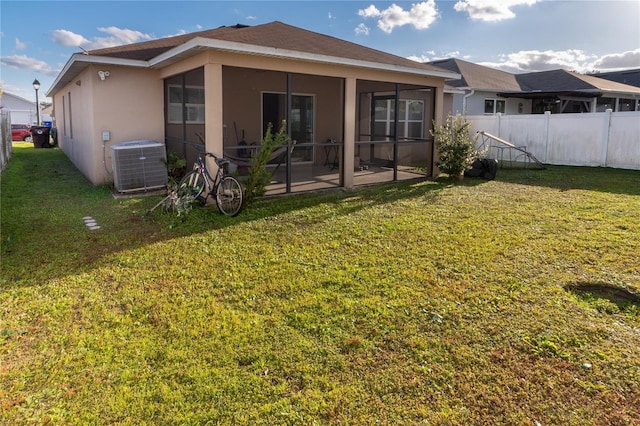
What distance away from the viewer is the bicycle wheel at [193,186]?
686cm

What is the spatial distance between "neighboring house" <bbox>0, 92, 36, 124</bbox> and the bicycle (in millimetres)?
53076

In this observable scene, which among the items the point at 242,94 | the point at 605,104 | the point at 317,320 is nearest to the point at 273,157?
the point at 242,94

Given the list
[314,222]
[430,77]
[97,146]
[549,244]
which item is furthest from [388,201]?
[97,146]

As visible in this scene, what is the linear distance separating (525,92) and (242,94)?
41.8 feet

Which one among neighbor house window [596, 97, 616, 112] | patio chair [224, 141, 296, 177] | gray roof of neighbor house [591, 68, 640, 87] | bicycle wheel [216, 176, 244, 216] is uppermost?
gray roof of neighbor house [591, 68, 640, 87]

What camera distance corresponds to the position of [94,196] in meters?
8.07

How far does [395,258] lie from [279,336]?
2011mm

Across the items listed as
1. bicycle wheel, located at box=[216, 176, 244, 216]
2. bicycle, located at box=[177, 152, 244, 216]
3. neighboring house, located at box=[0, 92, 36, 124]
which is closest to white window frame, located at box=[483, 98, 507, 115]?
bicycle, located at box=[177, 152, 244, 216]

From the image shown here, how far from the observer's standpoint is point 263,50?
7102mm

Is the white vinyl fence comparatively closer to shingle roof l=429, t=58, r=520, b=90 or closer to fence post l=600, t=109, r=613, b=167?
fence post l=600, t=109, r=613, b=167

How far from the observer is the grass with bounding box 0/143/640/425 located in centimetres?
243

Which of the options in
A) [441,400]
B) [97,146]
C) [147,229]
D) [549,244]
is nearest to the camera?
[441,400]

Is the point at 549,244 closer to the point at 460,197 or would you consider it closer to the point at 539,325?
the point at 539,325

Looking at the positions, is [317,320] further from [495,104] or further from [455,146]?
[495,104]
